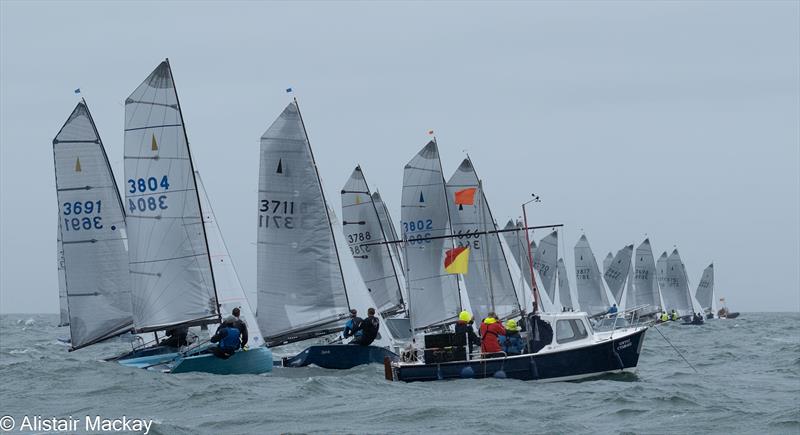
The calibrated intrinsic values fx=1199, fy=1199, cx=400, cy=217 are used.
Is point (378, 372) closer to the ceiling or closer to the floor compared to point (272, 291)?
closer to the floor

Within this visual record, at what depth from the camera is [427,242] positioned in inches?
1651

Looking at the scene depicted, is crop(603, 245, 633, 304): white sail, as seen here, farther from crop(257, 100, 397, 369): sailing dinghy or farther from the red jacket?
the red jacket

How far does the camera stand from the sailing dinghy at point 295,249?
34.1 metres

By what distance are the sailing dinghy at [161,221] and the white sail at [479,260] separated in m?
15.1

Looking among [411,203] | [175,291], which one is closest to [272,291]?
[175,291]

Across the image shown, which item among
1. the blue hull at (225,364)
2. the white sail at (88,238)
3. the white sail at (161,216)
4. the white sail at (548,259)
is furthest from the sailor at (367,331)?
the white sail at (548,259)

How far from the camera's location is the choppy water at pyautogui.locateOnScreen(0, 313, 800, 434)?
21.2 metres

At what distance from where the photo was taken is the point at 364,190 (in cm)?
5172

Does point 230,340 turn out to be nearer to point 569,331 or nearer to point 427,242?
point 569,331

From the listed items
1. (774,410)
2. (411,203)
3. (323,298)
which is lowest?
(774,410)

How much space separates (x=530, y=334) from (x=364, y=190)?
23.6 m

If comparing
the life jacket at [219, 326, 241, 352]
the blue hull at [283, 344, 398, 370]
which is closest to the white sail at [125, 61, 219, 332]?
the life jacket at [219, 326, 241, 352]

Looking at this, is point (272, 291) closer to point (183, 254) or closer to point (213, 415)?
point (183, 254)

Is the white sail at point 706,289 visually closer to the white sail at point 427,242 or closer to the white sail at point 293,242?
the white sail at point 427,242
